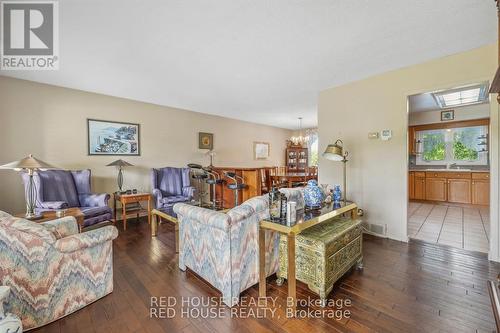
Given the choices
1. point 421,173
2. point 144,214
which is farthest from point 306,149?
Answer: point 144,214

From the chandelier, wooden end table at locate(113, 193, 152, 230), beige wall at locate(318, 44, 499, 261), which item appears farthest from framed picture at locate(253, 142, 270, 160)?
wooden end table at locate(113, 193, 152, 230)

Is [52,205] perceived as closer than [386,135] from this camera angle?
Yes

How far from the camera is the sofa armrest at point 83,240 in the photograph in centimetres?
166

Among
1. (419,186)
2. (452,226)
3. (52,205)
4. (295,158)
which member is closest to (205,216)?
(52,205)

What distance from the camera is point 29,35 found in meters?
2.37

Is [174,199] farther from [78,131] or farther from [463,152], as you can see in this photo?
[463,152]

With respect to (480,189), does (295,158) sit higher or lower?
higher

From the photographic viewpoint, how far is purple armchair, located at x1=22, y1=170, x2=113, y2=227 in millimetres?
3236

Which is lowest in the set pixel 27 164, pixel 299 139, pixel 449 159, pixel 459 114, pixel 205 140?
pixel 27 164

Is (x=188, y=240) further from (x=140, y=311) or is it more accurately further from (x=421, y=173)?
(x=421, y=173)

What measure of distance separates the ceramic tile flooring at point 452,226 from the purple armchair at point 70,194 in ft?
16.5

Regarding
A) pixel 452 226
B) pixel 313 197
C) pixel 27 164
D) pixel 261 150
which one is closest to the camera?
pixel 313 197

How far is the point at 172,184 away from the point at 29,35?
10.3 feet

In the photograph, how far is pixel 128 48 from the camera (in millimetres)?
2594
